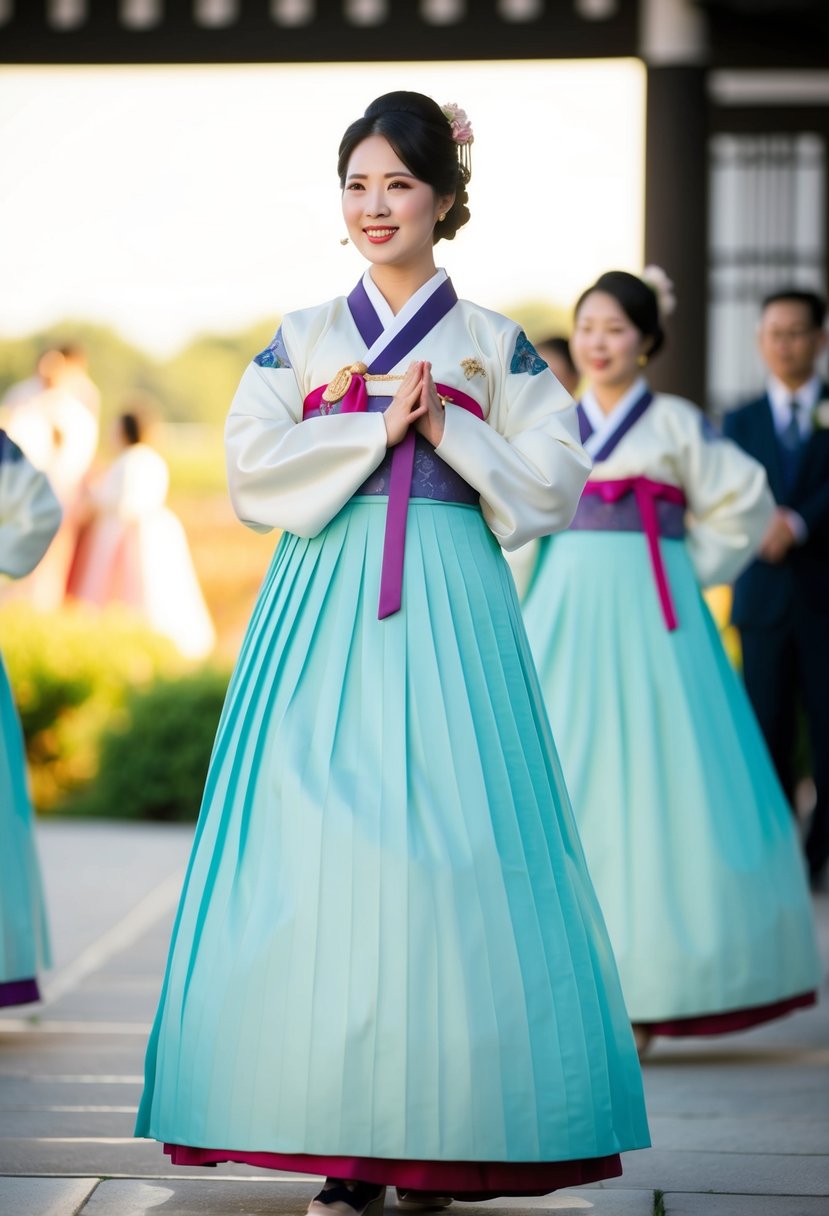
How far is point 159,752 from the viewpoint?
27.1ft

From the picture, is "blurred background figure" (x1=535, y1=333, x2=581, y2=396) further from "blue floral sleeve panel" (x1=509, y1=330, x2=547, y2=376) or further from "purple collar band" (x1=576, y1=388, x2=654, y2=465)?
"blue floral sleeve panel" (x1=509, y1=330, x2=547, y2=376)

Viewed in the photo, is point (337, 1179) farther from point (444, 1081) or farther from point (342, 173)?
point (342, 173)

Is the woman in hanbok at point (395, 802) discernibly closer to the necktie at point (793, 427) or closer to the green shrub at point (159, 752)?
the necktie at point (793, 427)

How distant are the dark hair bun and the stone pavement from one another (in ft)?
5.37

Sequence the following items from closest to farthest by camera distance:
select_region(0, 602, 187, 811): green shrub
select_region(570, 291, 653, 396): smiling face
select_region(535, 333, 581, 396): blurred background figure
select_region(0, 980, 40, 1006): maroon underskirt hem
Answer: select_region(0, 980, 40, 1006): maroon underskirt hem, select_region(570, 291, 653, 396): smiling face, select_region(535, 333, 581, 396): blurred background figure, select_region(0, 602, 187, 811): green shrub

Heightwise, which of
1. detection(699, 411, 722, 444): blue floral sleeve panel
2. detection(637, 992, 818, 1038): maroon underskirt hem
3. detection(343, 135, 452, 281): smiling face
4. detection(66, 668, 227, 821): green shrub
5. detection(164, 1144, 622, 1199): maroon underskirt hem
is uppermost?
detection(343, 135, 452, 281): smiling face

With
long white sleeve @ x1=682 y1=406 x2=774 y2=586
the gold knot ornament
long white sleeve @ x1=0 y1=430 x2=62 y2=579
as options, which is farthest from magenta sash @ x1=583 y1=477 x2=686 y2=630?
the gold knot ornament

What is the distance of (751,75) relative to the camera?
9461mm

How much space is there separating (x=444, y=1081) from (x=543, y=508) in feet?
2.98

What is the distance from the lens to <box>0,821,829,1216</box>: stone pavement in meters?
2.98

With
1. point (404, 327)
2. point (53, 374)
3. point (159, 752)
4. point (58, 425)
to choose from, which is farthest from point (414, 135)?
point (58, 425)

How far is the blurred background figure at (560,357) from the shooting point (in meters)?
5.77

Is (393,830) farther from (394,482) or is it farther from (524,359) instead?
(524,359)

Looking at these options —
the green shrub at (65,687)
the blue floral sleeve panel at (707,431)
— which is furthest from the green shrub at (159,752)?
the blue floral sleeve panel at (707,431)
